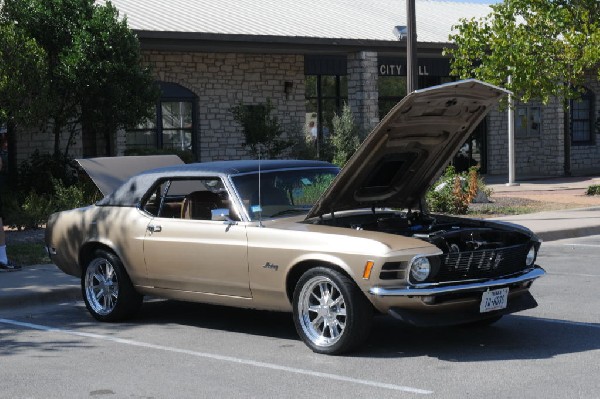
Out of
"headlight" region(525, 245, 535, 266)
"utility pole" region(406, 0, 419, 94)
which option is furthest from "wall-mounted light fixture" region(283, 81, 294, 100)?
"headlight" region(525, 245, 535, 266)

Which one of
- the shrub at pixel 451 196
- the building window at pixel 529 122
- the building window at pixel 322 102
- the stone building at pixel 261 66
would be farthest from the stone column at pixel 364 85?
the building window at pixel 529 122

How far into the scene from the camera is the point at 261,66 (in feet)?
88.1

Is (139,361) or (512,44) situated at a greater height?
(512,44)

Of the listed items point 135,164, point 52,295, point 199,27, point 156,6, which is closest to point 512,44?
point 199,27

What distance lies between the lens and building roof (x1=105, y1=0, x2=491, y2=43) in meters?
24.0

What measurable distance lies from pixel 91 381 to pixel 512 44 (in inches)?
701

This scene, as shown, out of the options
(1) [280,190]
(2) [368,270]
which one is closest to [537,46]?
(1) [280,190]

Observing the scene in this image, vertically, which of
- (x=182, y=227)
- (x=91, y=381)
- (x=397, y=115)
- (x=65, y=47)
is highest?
(x=65, y=47)

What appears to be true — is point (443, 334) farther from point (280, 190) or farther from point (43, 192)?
point (43, 192)

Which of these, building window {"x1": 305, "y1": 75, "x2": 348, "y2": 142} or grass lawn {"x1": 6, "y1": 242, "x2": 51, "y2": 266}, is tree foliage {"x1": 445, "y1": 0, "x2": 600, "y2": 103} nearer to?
building window {"x1": 305, "y1": 75, "x2": 348, "y2": 142}

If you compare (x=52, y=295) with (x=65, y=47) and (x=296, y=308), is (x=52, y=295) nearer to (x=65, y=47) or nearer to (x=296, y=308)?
(x=296, y=308)

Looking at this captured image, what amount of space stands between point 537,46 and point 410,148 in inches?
613

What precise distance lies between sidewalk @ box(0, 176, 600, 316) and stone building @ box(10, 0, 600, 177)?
2209 millimetres

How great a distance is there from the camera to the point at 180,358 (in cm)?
786
